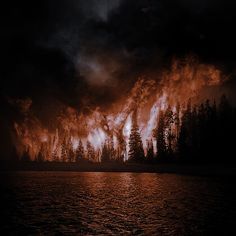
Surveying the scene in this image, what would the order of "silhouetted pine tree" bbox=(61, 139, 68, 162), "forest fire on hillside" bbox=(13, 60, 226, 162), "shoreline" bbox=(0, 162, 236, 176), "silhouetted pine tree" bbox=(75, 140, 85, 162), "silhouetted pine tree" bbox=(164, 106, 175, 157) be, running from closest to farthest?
1. "shoreline" bbox=(0, 162, 236, 176)
2. "silhouetted pine tree" bbox=(164, 106, 175, 157)
3. "forest fire on hillside" bbox=(13, 60, 226, 162)
4. "silhouetted pine tree" bbox=(75, 140, 85, 162)
5. "silhouetted pine tree" bbox=(61, 139, 68, 162)

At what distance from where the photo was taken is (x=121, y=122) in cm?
14712

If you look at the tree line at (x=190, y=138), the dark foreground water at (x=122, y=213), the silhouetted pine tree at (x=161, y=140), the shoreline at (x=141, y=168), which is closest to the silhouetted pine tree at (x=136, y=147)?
the tree line at (x=190, y=138)

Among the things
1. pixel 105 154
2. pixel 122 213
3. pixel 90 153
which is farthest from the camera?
pixel 90 153

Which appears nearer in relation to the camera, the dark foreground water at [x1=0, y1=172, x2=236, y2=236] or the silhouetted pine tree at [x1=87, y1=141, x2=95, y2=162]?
the dark foreground water at [x1=0, y1=172, x2=236, y2=236]

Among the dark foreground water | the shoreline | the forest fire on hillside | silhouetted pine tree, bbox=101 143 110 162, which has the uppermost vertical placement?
the forest fire on hillside

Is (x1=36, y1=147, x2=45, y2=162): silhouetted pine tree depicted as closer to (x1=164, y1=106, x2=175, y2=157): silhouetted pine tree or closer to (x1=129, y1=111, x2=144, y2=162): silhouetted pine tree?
(x1=129, y1=111, x2=144, y2=162): silhouetted pine tree

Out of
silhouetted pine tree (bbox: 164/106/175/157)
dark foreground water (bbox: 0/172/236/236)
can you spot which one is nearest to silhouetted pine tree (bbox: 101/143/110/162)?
silhouetted pine tree (bbox: 164/106/175/157)

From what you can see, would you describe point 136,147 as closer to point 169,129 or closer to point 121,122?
point 169,129

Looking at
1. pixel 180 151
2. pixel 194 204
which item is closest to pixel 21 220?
pixel 194 204

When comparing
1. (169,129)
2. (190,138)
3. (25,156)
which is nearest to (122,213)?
(190,138)

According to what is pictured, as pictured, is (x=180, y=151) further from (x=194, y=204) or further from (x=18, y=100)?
(x=18, y=100)

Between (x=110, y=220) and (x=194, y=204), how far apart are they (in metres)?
13.0

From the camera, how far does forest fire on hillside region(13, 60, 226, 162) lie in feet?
395

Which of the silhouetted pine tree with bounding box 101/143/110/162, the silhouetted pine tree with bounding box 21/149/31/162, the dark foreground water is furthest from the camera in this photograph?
the silhouetted pine tree with bounding box 21/149/31/162
